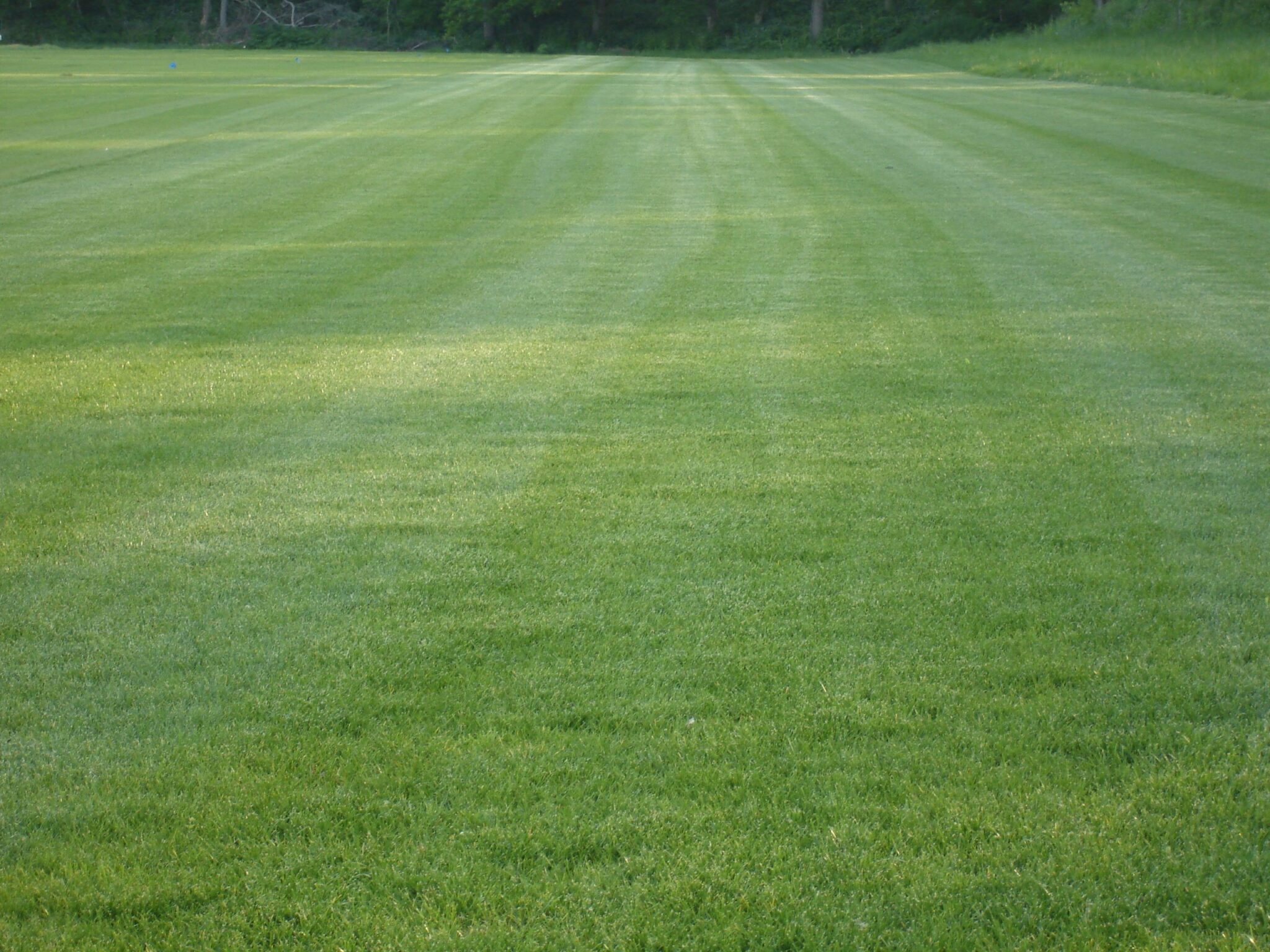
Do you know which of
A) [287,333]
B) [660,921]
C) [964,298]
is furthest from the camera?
[964,298]

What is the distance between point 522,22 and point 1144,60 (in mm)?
44478

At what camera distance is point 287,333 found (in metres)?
8.41

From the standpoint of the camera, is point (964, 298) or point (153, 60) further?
point (153, 60)

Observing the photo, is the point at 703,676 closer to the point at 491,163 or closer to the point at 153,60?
the point at 491,163

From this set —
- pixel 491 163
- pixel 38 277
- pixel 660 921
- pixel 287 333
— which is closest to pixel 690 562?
pixel 660 921

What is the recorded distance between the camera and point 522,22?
68.2 m

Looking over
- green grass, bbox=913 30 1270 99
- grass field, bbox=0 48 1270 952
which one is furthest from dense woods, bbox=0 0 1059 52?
grass field, bbox=0 48 1270 952

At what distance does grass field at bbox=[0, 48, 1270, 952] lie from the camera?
119 inches

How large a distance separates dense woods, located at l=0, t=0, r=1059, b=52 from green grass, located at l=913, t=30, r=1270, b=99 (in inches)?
699

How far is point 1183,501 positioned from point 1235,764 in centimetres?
216

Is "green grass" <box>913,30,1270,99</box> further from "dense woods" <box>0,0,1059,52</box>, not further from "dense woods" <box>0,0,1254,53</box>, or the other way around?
"dense woods" <box>0,0,1059,52</box>

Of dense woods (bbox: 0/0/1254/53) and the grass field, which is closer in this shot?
the grass field

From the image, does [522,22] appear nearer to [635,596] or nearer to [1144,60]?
[1144,60]

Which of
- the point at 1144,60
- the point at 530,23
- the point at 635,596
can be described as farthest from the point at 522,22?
the point at 635,596
